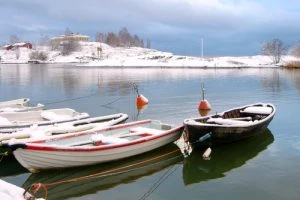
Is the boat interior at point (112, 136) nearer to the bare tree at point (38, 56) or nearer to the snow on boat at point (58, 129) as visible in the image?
the snow on boat at point (58, 129)

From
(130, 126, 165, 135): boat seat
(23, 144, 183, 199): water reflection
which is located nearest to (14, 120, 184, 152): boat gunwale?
(130, 126, 165, 135): boat seat

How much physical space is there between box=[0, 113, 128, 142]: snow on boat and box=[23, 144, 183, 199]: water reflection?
5.81 feet

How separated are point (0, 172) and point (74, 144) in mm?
2854

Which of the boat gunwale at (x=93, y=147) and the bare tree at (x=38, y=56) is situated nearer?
the boat gunwale at (x=93, y=147)

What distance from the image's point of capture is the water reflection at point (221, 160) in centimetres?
1424

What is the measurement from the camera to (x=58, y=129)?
16.8m

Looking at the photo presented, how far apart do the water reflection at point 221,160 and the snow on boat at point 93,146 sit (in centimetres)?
169

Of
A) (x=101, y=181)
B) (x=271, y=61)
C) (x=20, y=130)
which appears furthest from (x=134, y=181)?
(x=271, y=61)

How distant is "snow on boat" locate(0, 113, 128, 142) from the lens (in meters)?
15.6

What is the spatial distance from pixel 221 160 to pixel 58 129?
695 centimetres

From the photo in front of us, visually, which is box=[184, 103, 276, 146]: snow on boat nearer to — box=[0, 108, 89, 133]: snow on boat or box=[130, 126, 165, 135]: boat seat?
box=[130, 126, 165, 135]: boat seat

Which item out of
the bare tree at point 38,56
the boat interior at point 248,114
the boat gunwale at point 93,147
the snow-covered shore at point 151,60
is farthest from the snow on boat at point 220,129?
the bare tree at point 38,56

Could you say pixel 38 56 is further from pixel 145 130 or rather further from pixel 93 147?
pixel 93 147

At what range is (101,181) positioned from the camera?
531 inches
